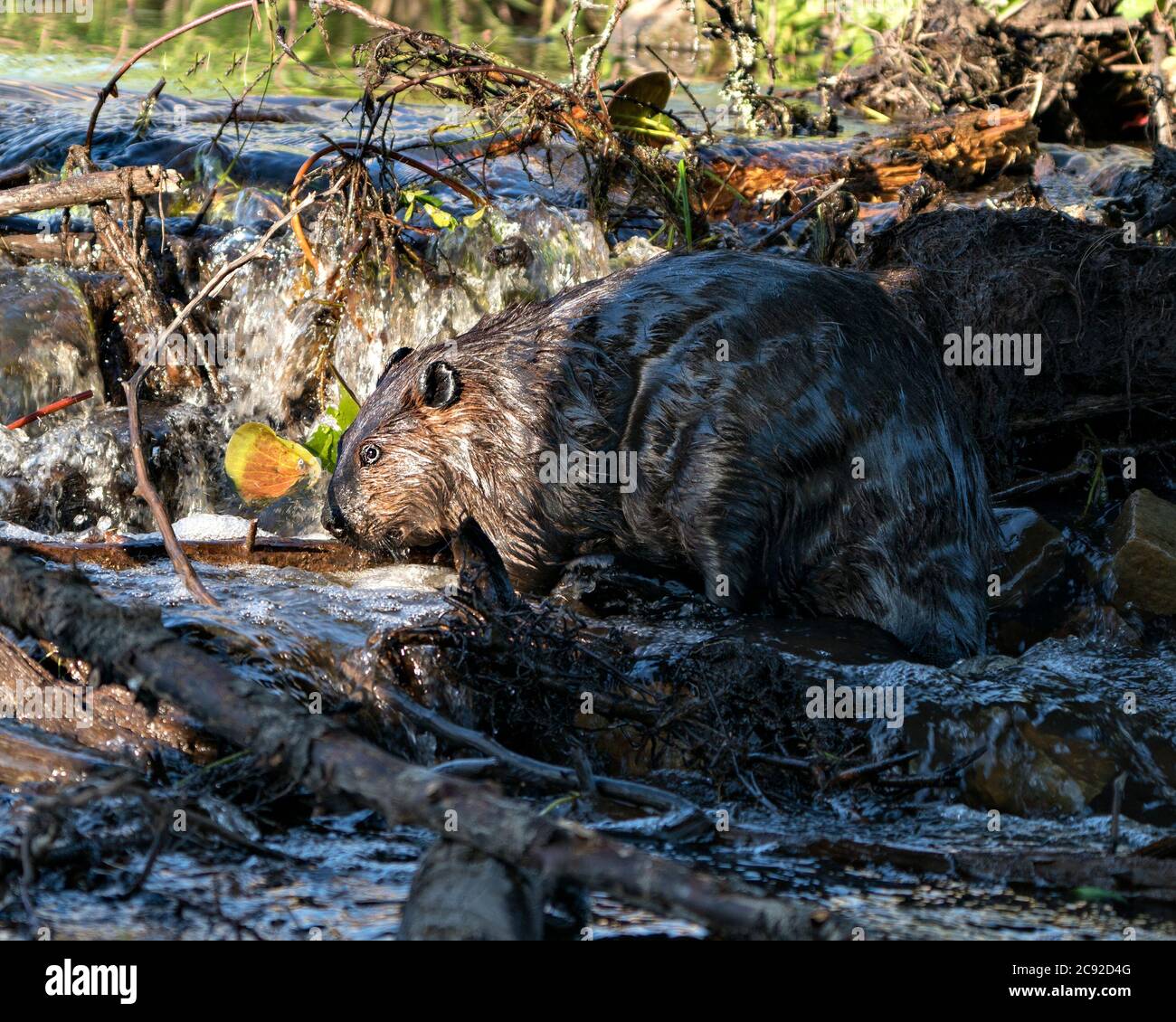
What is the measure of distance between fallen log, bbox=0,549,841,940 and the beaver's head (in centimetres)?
213

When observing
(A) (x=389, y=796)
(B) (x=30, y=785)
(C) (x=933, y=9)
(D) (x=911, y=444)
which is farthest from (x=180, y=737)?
(C) (x=933, y=9)

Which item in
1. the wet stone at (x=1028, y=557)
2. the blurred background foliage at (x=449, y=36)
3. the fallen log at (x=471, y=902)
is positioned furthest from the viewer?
the blurred background foliage at (x=449, y=36)

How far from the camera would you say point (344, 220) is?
6.83 m

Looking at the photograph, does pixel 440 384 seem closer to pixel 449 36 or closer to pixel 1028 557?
pixel 1028 557

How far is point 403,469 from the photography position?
5242 mm

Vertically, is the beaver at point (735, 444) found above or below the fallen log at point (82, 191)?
below

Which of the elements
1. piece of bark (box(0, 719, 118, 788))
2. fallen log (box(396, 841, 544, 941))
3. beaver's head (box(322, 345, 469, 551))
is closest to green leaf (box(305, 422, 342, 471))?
beaver's head (box(322, 345, 469, 551))

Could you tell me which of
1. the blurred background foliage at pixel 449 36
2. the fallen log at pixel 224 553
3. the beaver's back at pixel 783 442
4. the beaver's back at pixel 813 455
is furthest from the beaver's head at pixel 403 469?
the blurred background foliage at pixel 449 36

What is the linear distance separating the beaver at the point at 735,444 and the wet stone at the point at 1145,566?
0.92m

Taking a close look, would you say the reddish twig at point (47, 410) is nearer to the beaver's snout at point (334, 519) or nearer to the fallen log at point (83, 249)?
the fallen log at point (83, 249)

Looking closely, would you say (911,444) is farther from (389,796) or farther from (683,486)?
(389,796)

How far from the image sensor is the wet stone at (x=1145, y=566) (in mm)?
5301

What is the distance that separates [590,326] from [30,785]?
8.06 ft

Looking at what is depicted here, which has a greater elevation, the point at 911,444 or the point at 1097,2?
the point at 1097,2
